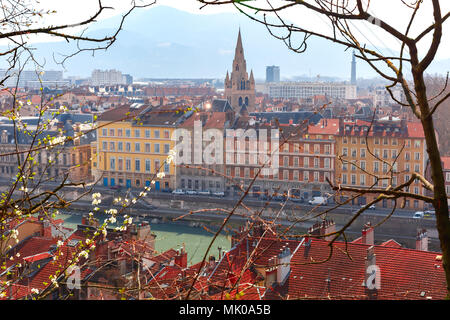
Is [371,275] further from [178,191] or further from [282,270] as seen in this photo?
[178,191]

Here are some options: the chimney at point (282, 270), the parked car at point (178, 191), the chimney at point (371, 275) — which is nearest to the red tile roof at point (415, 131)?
the parked car at point (178, 191)

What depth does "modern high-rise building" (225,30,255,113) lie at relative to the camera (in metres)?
36.9

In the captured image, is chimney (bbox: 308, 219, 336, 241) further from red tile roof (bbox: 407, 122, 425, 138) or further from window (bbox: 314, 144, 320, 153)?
window (bbox: 314, 144, 320, 153)

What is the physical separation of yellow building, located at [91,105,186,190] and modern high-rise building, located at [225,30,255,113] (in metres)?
14.2

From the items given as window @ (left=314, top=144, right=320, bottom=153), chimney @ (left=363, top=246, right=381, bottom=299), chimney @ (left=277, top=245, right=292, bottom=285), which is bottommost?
chimney @ (left=277, top=245, right=292, bottom=285)

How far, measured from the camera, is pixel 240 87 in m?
37.1

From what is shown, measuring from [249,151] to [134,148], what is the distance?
476cm

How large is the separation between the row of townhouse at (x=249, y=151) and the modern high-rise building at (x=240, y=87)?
14288 millimetres

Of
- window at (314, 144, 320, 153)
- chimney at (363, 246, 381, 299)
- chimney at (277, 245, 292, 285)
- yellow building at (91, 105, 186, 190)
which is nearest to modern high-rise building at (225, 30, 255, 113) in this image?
yellow building at (91, 105, 186, 190)

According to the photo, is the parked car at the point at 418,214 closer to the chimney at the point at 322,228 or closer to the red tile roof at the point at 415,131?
the red tile roof at the point at 415,131

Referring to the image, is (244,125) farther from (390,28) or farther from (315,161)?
(390,28)

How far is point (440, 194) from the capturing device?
1133 mm

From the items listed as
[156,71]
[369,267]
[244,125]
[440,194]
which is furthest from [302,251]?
[156,71]
